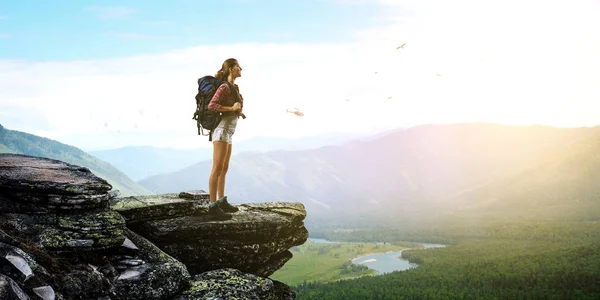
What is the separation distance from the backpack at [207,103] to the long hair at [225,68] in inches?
11.6

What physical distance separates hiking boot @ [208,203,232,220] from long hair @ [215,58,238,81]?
6.33 m

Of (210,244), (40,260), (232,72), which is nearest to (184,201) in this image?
(210,244)

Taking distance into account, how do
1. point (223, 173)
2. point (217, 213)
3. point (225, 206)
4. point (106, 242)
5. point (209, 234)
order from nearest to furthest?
point (106, 242)
point (223, 173)
point (209, 234)
point (217, 213)
point (225, 206)

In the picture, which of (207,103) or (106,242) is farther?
(207,103)

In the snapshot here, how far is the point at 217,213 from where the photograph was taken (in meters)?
22.5

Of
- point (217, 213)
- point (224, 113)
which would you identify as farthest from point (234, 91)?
point (217, 213)

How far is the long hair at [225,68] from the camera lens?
67.3 ft

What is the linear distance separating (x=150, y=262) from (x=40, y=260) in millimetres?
4532

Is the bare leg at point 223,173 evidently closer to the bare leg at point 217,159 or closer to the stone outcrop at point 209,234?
the bare leg at point 217,159

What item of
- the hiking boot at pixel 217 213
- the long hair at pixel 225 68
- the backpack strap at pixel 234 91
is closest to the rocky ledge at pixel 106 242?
the hiking boot at pixel 217 213

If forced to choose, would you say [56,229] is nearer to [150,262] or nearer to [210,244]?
[150,262]

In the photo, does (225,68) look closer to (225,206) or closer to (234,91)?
(234,91)

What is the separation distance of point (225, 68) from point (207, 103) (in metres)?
1.84

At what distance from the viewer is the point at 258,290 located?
19312 mm
